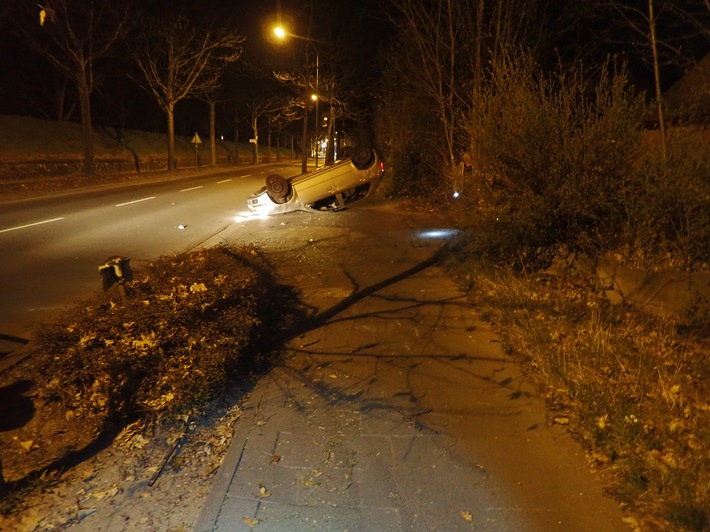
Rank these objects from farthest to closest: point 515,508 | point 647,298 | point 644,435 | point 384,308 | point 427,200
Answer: point 427,200, point 384,308, point 647,298, point 644,435, point 515,508

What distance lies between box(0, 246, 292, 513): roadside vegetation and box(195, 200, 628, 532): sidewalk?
1.55ft

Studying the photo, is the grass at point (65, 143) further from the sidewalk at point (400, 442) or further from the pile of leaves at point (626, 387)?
the pile of leaves at point (626, 387)

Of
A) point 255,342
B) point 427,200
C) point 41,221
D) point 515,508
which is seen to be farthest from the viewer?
point 427,200

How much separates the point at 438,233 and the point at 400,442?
8.54 metres

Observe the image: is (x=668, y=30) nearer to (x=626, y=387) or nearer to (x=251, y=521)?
(x=626, y=387)

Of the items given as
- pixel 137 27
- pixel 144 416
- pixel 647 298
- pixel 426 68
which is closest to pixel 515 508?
pixel 144 416

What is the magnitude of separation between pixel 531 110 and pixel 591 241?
184 cm

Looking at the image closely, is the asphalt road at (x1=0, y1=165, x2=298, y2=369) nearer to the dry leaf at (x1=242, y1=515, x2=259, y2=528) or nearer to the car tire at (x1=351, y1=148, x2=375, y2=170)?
the dry leaf at (x1=242, y1=515, x2=259, y2=528)

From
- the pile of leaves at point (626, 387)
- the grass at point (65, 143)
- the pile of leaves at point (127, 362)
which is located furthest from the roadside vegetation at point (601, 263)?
the grass at point (65, 143)

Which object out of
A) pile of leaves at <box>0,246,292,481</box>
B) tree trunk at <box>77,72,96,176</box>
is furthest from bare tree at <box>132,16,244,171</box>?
pile of leaves at <box>0,246,292,481</box>

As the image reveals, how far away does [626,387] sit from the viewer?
172 inches

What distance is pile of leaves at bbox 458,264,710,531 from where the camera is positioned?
10.5 feet

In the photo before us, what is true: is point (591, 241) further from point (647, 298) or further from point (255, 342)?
point (255, 342)

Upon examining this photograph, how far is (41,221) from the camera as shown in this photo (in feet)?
47.7
